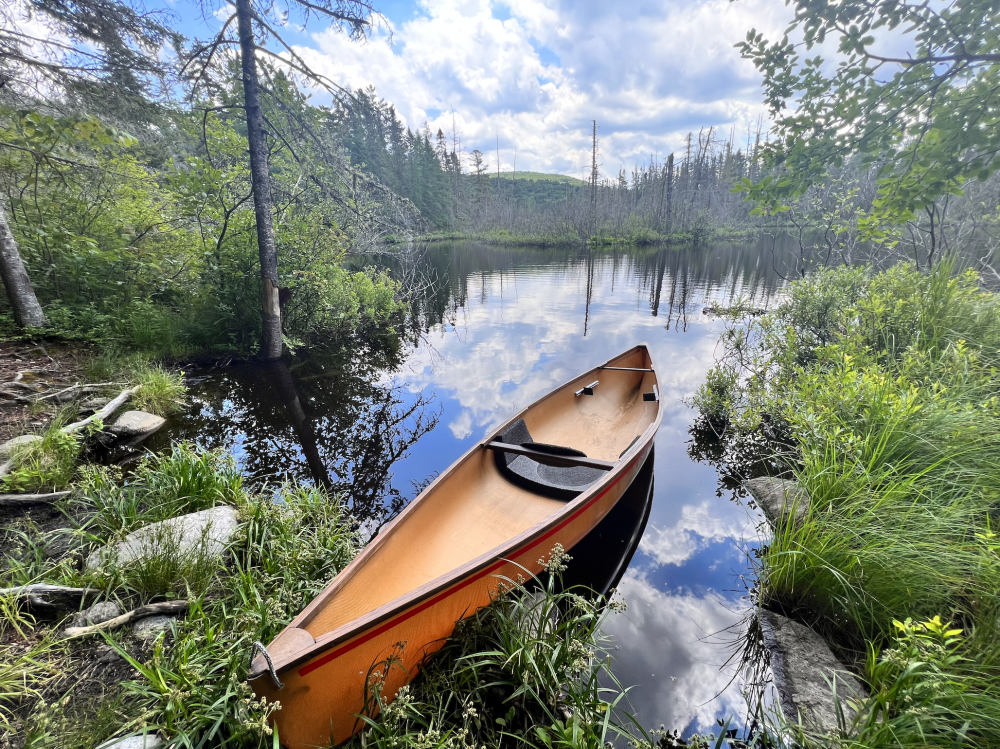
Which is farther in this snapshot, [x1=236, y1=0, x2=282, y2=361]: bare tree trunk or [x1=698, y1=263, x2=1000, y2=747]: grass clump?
[x1=236, y1=0, x2=282, y2=361]: bare tree trunk

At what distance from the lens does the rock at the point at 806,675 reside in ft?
6.68

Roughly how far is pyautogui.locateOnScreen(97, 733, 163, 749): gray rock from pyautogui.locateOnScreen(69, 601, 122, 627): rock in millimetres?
954

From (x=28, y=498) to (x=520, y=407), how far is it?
556 centimetres

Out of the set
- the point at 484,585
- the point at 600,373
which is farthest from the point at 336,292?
the point at 484,585

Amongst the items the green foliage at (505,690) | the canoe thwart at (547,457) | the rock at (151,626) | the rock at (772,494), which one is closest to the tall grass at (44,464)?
the rock at (151,626)

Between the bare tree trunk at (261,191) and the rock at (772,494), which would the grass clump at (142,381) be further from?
the rock at (772,494)

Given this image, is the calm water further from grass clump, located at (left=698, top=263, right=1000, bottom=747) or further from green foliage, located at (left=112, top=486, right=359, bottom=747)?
green foliage, located at (left=112, top=486, right=359, bottom=747)

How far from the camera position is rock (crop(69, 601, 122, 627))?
7.30 feet

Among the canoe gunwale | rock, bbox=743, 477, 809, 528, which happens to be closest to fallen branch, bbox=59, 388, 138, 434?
the canoe gunwale

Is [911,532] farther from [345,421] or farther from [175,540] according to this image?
[345,421]

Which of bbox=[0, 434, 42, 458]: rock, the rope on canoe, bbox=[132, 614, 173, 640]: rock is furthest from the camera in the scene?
bbox=[0, 434, 42, 458]: rock

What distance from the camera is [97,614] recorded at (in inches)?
89.1

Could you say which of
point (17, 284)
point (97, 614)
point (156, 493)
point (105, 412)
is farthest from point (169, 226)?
point (97, 614)

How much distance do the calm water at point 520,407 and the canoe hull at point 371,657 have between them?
1.22 meters
